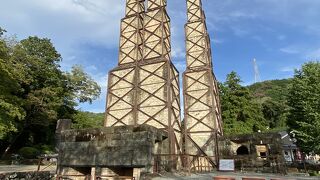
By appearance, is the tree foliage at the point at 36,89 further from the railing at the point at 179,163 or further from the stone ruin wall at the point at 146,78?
the railing at the point at 179,163

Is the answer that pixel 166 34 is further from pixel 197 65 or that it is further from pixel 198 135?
pixel 198 135

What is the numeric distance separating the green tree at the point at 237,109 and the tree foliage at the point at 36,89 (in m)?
17.7

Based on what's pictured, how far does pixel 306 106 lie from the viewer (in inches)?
804

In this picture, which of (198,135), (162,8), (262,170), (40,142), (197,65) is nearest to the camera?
(262,170)

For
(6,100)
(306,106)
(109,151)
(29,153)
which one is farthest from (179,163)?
(29,153)

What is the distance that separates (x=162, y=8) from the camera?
25516 millimetres

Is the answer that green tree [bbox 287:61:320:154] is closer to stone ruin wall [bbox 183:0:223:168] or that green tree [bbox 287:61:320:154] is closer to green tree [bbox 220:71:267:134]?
stone ruin wall [bbox 183:0:223:168]

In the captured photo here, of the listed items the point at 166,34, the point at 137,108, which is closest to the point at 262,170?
the point at 137,108

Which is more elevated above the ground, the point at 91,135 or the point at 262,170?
the point at 91,135

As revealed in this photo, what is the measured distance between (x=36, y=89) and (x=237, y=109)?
2438cm

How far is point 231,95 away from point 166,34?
1370cm

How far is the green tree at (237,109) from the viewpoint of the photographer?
1270 inches

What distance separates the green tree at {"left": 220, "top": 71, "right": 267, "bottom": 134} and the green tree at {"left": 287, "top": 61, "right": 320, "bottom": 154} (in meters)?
9.15

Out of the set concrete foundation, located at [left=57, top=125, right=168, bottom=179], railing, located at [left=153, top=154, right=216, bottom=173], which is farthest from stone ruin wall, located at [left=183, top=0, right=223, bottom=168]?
concrete foundation, located at [left=57, top=125, right=168, bottom=179]
